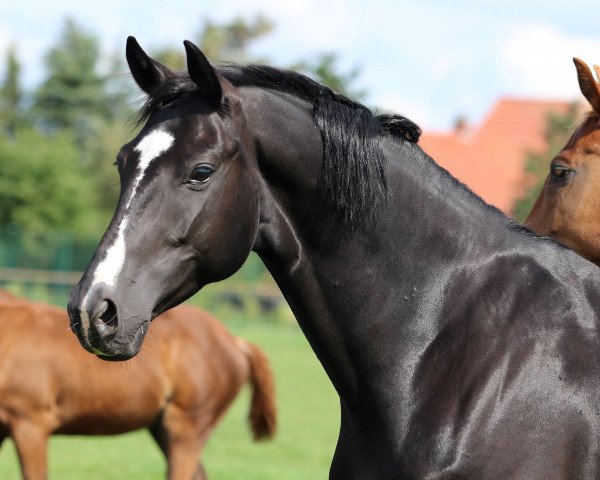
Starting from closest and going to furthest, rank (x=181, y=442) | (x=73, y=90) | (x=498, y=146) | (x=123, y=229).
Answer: (x=123, y=229)
(x=181, y=442)
(x=498, y=146)
(x=73, y=90)

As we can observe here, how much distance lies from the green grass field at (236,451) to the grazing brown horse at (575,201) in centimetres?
583

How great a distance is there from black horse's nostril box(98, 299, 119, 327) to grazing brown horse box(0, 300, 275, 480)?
473cm

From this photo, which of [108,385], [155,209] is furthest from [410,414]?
[108,385]

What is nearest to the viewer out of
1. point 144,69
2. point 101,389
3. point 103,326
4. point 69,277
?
point 103,326

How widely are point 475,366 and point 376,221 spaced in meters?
0.57

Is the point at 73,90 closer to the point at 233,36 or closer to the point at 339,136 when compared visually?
the point at 233,36

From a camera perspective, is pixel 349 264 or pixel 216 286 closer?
pixel 349 264

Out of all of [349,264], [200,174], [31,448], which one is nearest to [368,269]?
[349,264]

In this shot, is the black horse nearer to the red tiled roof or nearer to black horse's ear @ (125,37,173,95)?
black horse's ear @ (125,37,173,95)

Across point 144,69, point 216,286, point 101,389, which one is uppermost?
point 144,69

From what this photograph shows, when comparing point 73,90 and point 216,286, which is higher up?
point 216,286

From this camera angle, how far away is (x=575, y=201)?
13.2ft

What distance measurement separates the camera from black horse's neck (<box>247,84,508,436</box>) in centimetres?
306

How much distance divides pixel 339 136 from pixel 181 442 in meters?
5.51
